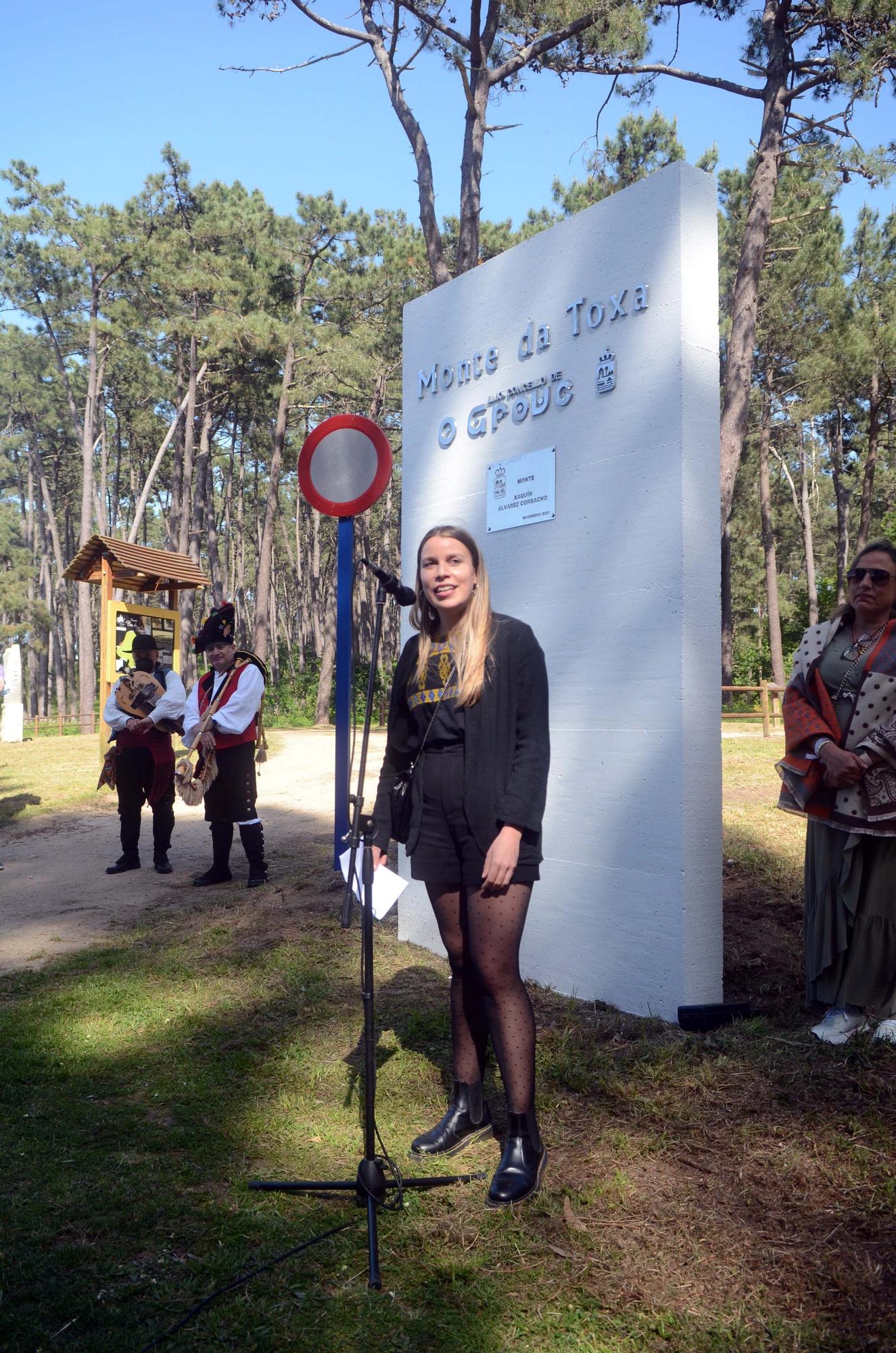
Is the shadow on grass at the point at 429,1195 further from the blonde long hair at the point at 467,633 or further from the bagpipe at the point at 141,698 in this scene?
the bagpipe at the point at 141,698

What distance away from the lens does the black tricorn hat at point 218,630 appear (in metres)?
7.43

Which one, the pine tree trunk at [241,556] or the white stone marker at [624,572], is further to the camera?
the pine tree trunk at [241,556]

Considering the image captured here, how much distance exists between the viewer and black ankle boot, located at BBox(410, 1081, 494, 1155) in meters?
3.22

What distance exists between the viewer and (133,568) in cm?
1638

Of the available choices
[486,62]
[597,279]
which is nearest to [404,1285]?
[597,279]

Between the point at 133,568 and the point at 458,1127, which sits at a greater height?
the point at 133,568

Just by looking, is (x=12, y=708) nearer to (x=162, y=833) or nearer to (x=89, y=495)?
(x=89, y=495)

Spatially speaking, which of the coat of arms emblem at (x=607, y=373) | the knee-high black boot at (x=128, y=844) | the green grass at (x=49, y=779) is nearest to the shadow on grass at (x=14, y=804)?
the green grass at (x=49, y=779)

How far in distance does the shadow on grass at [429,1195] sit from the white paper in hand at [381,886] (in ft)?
2.76

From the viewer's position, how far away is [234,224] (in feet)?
92.1

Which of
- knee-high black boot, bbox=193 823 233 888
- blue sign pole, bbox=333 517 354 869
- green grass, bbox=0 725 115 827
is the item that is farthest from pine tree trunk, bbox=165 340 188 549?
blue sign pole, bbox=333 517 354 869

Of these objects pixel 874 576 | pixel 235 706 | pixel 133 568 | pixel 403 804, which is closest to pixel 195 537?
pixel 133 568

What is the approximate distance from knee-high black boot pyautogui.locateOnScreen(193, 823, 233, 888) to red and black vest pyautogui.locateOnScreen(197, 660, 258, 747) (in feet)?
2.10

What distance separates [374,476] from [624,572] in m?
2.05
